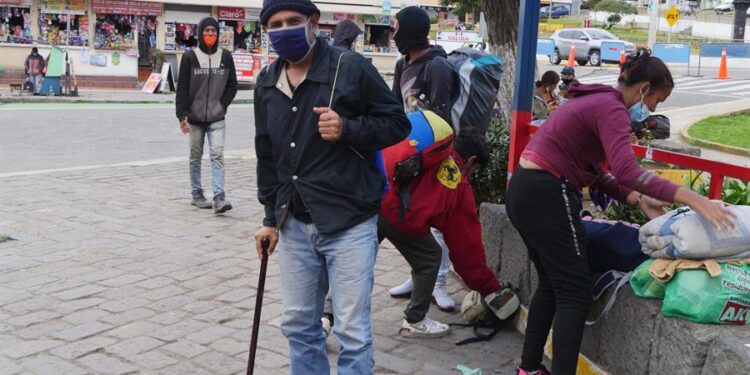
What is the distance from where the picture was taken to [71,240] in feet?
22.9

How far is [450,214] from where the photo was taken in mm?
4770

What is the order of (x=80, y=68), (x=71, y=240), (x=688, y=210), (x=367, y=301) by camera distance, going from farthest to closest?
(x=80, y=68)
(x=71, y=240)
(x=688, y=210)
(x=367, y=301)

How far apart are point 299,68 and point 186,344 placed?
6.57 feet

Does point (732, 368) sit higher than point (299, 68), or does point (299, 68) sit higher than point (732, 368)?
point (299, 68)

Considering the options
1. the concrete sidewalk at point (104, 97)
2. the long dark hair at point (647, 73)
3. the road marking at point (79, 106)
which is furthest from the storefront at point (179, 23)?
the long dark hair at point (647, 73)

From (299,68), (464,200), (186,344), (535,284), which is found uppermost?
(299,68)

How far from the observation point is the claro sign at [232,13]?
31984mm

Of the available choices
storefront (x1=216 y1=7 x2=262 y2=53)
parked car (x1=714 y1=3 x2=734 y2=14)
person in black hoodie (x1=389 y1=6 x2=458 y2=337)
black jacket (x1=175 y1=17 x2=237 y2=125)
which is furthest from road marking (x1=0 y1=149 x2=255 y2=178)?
parked car (x1=714 y1=3 x2=734 y2=14)

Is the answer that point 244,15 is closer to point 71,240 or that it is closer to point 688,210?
point 71,240

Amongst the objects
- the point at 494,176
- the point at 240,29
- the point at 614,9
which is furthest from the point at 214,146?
the point at 614,9

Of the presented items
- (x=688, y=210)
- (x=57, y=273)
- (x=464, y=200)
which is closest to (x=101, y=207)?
(x=57, y=273)

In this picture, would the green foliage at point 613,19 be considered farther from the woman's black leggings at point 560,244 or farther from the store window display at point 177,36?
A: the woman's black leggings at point 560,244

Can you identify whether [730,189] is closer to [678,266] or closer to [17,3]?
[678,266]

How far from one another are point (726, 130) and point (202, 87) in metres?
11.5
